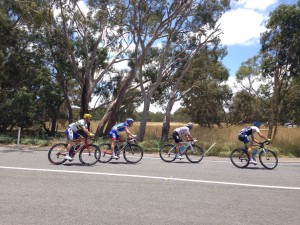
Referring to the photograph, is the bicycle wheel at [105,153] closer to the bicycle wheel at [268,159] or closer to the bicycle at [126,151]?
the bicycle at [126,151]

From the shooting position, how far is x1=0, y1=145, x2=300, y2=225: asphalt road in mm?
5703

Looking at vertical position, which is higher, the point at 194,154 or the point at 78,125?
the point at 78,125

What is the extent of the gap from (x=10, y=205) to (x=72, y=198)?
114 cm

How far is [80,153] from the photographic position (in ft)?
38.5

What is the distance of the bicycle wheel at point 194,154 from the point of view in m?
13.8

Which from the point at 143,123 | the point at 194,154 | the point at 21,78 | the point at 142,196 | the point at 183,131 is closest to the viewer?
the point at 142,196

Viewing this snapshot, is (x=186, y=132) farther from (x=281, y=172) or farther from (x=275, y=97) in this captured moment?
(x=275, y=97)

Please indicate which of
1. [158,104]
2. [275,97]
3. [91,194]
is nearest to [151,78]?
[158,104]

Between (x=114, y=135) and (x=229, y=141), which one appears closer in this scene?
(x=114, y=135)

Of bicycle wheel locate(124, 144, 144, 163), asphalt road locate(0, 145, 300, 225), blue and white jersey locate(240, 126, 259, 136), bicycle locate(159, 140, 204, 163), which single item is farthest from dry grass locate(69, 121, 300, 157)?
asphalt road locate(0, 145, 300, 225)

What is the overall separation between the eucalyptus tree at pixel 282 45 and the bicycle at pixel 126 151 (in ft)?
44.1

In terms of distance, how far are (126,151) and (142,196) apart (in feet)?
19.1

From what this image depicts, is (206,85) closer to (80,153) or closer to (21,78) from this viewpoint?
(21,78)

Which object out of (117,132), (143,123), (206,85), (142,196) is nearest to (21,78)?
(143,123)
